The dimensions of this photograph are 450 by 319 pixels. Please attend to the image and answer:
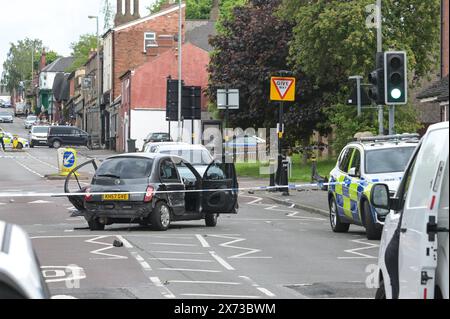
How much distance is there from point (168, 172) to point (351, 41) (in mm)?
22353

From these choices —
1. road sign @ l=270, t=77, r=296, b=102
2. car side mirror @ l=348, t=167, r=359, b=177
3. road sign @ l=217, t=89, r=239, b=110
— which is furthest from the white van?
road sign @ l=217, t=89, r=239, b=110

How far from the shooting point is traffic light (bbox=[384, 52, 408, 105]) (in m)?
19.4

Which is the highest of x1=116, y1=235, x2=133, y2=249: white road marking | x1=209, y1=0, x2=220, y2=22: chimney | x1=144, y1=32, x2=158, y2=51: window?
x1=209, y1=0, x2=220, y2=22: chimney

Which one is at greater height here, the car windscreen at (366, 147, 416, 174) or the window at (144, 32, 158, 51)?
the window at (144, 32, 158, 51)

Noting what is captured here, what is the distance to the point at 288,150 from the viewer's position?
5341 cm

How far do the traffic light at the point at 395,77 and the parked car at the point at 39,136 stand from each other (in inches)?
2667

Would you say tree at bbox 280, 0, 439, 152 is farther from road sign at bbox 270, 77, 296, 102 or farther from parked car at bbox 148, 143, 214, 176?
parked car at bbox 148, 143, 214, 176

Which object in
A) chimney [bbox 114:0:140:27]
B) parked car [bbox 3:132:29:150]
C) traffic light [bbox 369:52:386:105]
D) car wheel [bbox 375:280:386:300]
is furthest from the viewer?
chimney [bbox 114:0:140:27]

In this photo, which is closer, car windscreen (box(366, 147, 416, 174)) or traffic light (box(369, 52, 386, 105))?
traffic light (box(369, 52, 386, 105))

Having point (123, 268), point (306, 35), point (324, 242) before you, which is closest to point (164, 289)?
point (123, 268)

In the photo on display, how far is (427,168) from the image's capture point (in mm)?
7250

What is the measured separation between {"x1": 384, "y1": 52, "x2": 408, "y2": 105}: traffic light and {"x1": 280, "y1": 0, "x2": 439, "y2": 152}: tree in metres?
22.6

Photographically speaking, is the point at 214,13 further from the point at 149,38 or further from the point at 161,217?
the point at 161,217

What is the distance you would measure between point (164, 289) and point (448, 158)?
6.62 m
